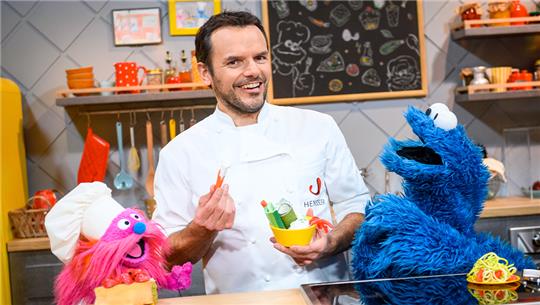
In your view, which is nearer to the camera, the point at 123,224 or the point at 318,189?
the point at 123,224

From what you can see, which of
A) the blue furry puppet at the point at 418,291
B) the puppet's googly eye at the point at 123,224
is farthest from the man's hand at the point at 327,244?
the puppet's googly eye at the point at 123,224

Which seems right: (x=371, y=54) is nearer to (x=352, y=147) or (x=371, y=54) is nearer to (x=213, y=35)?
(x=352, y=147)

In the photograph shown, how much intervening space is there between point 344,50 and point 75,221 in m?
1.88

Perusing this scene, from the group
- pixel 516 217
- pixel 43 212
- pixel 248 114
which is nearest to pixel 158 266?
pixel 248 114

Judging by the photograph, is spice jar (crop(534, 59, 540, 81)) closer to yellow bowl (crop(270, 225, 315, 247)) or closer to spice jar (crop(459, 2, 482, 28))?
spice jar (crop(459, 2, 482, 28))

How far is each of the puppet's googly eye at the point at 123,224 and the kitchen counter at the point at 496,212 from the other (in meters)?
1.37

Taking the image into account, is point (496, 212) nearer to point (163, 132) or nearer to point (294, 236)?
point (163, 132)

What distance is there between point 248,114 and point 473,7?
1.46 m

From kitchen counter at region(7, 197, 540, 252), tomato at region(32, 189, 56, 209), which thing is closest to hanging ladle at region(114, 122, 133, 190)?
tomato at region(32, 189, 56, 209)

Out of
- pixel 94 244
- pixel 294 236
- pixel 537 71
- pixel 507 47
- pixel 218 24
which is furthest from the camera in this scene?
pixel 507 47

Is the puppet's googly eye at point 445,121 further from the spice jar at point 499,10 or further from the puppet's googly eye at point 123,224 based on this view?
the spice jar at point 499,10

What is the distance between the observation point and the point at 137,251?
1.26 m

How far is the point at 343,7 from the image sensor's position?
9.48ft

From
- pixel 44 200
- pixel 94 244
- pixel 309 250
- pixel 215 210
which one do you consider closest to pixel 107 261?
pixel 94 244
